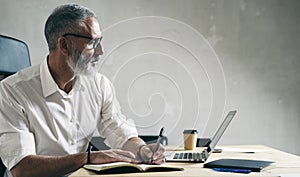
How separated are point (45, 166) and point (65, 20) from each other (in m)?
0.63

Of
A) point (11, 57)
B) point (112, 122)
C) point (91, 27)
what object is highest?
point (91, 27)

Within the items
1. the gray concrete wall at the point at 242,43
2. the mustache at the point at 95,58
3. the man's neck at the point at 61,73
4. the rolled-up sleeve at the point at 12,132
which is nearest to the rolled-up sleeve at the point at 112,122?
the man's neck at the point at 61,73

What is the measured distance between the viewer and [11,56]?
183 centimetres

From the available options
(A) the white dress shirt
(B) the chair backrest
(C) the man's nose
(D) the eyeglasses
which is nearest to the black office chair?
(B) the chair backrest

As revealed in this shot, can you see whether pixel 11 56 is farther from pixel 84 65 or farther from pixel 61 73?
pixel 84 65

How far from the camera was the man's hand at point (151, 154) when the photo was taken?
4.39ft

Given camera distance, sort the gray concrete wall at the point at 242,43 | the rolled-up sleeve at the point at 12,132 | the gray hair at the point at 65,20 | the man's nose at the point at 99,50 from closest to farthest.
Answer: the rolled-up sleeve at the point at 12,132 → the man's nose at the point at 99,50 → the gray hair at the point at 65,20 → the gray concrete wall at the point at 242,43

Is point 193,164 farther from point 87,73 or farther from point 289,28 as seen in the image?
point 289,28

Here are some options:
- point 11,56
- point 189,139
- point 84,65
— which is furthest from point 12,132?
point 189,139

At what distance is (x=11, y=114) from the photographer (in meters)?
1.54

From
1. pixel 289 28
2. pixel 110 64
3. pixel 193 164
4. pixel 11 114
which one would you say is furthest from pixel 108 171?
pixel 289 28

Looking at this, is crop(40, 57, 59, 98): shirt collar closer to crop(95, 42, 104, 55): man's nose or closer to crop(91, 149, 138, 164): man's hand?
crop(95, 42, 104, 55): man's nose

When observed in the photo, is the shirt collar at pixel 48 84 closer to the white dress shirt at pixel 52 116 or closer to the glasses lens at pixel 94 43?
the white dress shirt at pixel 52 116

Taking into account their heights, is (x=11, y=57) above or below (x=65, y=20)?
below
